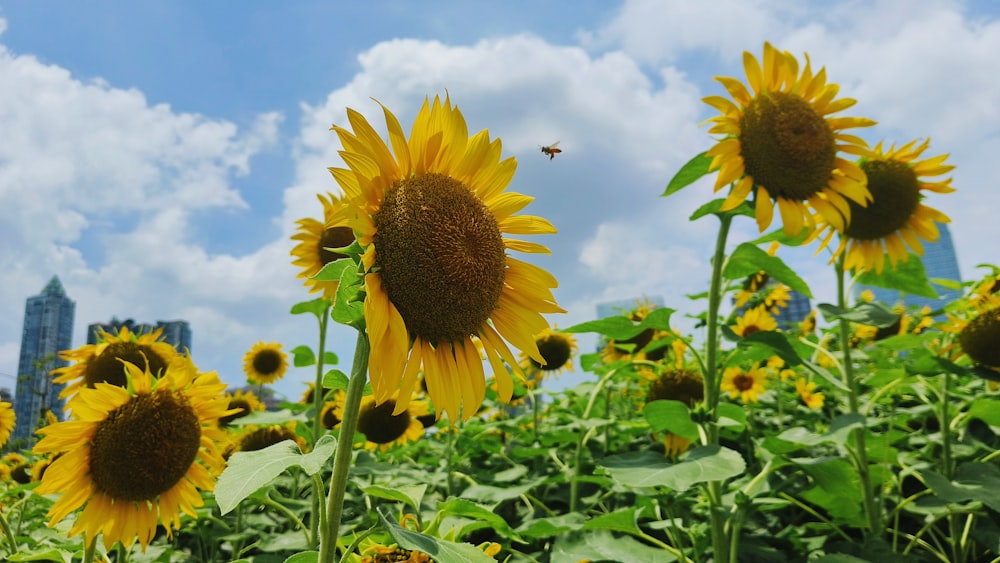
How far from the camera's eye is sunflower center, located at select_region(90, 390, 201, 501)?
79.6 inches

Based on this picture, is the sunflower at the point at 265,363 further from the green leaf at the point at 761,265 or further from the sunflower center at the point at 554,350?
the green leaf at the point at 761,265

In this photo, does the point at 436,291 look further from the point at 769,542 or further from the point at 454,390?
the point at 769,542

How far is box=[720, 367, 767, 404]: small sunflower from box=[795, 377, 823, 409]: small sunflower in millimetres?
415

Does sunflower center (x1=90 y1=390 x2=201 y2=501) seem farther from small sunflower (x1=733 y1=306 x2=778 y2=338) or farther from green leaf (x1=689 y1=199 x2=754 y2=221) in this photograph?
small sunflower (x1=733 y1=306 x2=778 y2=338)

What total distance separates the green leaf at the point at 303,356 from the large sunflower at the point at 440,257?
1.74 m

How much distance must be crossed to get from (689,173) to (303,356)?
1.81m

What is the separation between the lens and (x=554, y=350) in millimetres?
4566

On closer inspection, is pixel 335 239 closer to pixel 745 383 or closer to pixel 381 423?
pixel 381 423

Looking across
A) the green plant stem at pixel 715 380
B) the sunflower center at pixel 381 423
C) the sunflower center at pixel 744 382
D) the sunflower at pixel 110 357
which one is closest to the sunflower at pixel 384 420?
the sunflower center at pixel 381 423

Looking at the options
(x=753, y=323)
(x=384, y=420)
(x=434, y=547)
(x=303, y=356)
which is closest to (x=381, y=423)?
(x=384, y=420)

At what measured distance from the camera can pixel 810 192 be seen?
253cm

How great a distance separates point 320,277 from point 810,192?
200cm

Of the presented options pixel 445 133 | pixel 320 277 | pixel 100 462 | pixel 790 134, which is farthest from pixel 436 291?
pixel 790 134

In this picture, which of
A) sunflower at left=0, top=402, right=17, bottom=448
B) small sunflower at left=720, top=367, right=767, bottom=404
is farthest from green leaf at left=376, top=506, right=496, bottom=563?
sunflower at left=0, top=402, right=17, bottom=448
